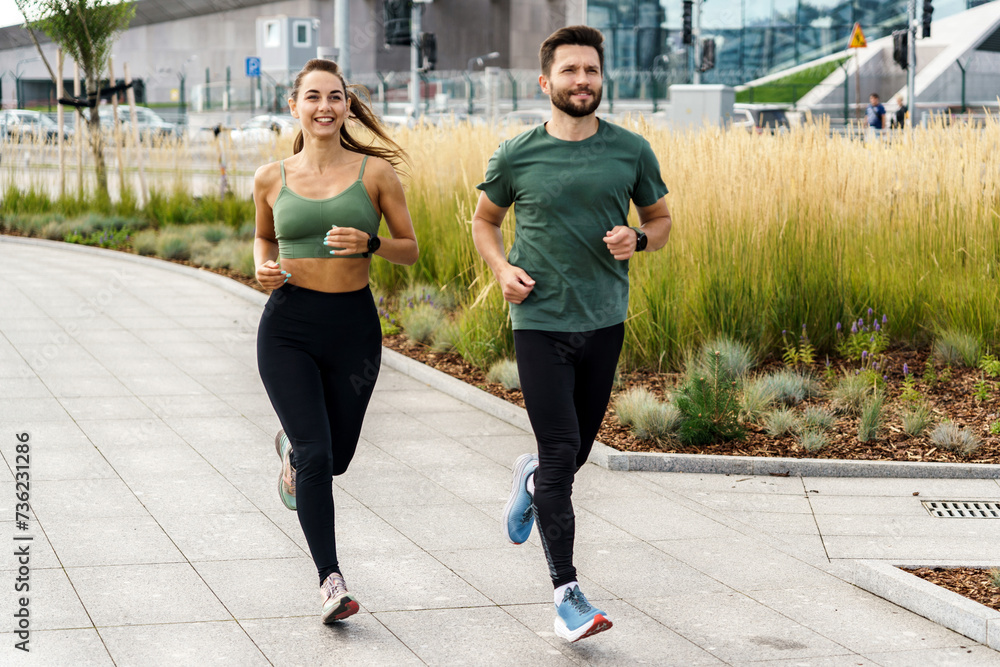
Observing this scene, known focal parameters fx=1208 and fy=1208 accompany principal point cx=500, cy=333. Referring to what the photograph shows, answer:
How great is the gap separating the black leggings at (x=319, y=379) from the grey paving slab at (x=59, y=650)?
753mm

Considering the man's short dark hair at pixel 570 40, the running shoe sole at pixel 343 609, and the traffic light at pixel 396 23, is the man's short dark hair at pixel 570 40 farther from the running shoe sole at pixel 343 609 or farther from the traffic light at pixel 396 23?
the traffic light at pixel 396 23

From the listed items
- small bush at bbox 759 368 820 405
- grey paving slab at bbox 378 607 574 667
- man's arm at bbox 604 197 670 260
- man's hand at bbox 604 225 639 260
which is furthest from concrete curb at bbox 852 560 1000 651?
small bush at bbox 759 368 820 405

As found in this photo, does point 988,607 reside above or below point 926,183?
below

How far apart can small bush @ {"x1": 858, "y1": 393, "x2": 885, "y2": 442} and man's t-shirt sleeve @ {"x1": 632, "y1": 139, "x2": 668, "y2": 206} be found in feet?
9.88

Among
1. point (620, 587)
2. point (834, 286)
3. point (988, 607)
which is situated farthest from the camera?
point (834, 286)

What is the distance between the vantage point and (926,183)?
9078mm

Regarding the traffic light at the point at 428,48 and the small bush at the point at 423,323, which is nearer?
the small bush at the point at 423,323

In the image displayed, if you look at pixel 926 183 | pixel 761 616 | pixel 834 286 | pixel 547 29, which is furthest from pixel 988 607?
pixel 547 29

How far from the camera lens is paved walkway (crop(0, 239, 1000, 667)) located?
13.2 ft

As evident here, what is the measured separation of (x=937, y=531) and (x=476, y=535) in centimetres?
204

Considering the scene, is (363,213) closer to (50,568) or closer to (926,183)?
(50,568)

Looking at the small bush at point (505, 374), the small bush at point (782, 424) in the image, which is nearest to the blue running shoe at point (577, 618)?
the small bush at point (782, 424)

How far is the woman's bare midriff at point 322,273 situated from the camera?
4270 millimetres

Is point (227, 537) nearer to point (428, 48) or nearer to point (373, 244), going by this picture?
point (373, 244)
